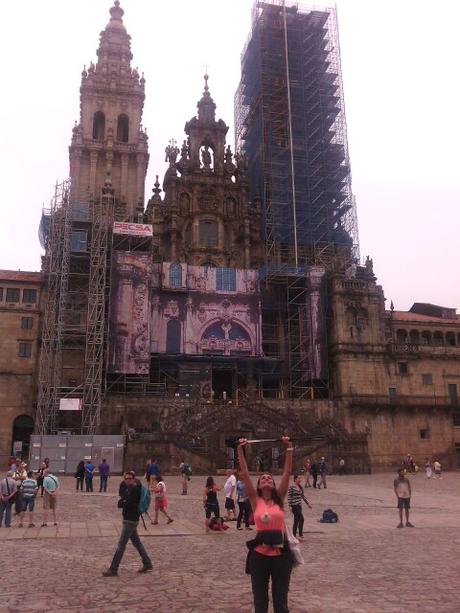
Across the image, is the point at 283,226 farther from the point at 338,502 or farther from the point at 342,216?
the point at 338,502

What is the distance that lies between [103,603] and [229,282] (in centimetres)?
5054

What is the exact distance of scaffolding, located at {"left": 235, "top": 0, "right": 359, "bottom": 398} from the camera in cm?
5916

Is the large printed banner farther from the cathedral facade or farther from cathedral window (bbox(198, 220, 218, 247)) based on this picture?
cathedral window (bbox(198, 220, 218, 247))

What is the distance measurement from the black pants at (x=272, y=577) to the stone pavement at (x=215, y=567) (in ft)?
8.15

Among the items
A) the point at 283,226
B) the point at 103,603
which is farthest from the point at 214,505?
the point at 283,226

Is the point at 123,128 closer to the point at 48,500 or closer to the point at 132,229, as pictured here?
the point at 132,229

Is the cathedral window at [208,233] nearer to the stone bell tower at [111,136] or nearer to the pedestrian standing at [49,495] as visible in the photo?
the stone bell tower at [111,136]

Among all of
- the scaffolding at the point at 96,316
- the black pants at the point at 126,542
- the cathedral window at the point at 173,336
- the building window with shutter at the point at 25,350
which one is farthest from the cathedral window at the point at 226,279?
the black pants at the point at 126,542

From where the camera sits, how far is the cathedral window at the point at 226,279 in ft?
192

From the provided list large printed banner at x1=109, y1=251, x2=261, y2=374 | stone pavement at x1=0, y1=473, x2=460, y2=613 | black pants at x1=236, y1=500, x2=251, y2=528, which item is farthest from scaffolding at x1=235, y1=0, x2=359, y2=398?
black pants at x1=236, y1=500, x2=251, y2=528

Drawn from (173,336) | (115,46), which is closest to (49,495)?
(173,336)

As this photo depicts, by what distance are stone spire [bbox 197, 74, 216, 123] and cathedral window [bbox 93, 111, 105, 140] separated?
37.0ft

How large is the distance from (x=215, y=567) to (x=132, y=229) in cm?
4612

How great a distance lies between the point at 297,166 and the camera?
65.1 meters
